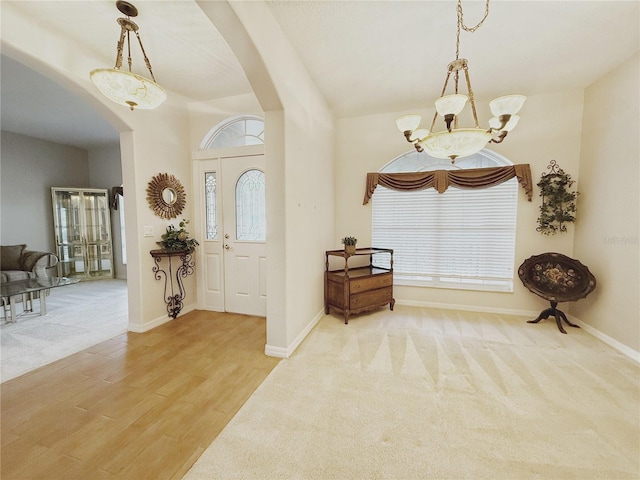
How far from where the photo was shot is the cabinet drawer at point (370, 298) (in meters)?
3.44

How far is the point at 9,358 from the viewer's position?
2.52 meters

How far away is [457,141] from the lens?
1824 millimetres

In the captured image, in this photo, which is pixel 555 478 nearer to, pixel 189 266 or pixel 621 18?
pixel 621 18

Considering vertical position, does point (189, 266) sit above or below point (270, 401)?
above

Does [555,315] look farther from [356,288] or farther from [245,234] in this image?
[245,234]

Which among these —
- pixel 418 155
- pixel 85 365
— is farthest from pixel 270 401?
pixel 418 155

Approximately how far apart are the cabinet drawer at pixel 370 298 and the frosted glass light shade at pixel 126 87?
2.89m

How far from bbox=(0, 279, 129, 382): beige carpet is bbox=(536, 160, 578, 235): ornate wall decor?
544 centimetres

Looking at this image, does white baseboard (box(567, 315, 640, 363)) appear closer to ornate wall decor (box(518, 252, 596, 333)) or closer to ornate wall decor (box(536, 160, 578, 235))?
ornate wall decor (box(518, 252, 596, 333))

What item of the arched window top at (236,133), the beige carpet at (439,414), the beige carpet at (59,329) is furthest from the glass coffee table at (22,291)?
the beige carpet at (439,414)

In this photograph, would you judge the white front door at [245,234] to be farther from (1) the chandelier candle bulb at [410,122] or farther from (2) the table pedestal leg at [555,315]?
(2) the table pedestal leg at [555,315]

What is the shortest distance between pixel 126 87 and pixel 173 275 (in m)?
2.31

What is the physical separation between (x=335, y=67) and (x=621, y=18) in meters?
2.35

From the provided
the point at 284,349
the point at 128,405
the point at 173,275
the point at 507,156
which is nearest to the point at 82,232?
the point at 173,275
